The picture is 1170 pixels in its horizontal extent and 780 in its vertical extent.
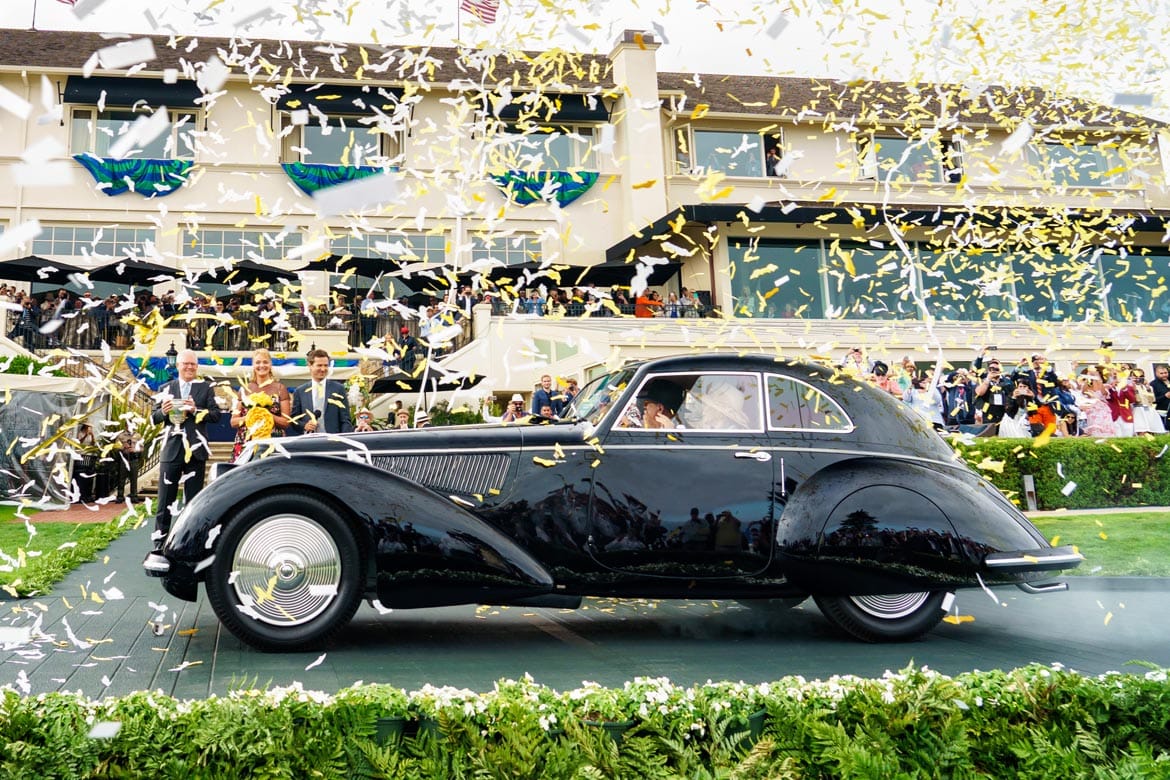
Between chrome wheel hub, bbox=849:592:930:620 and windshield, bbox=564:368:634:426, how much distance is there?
6.07 ft

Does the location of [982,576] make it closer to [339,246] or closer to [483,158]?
[483,158]

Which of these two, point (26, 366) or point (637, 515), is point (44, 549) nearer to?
point (637, 515)

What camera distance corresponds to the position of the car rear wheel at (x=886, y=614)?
4965 mm

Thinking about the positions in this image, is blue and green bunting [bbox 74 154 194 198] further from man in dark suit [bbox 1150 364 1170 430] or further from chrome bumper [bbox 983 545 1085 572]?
chrome bumper [bbox 983 545 1085 572]

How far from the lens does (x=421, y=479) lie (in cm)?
473

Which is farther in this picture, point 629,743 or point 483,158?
point 483,158

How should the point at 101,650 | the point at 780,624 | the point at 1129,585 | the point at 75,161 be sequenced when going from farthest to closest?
1. the point at 75,161
2. the point at 1129,585
3. the point at 780,624
4. the point at 101,650

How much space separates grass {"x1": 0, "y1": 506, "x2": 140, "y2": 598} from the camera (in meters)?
6.11

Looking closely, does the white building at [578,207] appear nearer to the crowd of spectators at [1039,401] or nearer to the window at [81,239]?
the window at [81,239]

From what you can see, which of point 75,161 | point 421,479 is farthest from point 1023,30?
point 75,161

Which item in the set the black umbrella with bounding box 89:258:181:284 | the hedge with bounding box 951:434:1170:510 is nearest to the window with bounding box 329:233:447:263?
the black umbrella with bounding box 89:258:181:284

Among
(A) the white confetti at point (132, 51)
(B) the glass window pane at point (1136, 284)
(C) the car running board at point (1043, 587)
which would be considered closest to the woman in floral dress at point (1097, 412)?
(C) the car running board at point (1043, 587)

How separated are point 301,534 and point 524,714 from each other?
2.15m

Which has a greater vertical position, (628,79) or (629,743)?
(628,79)
